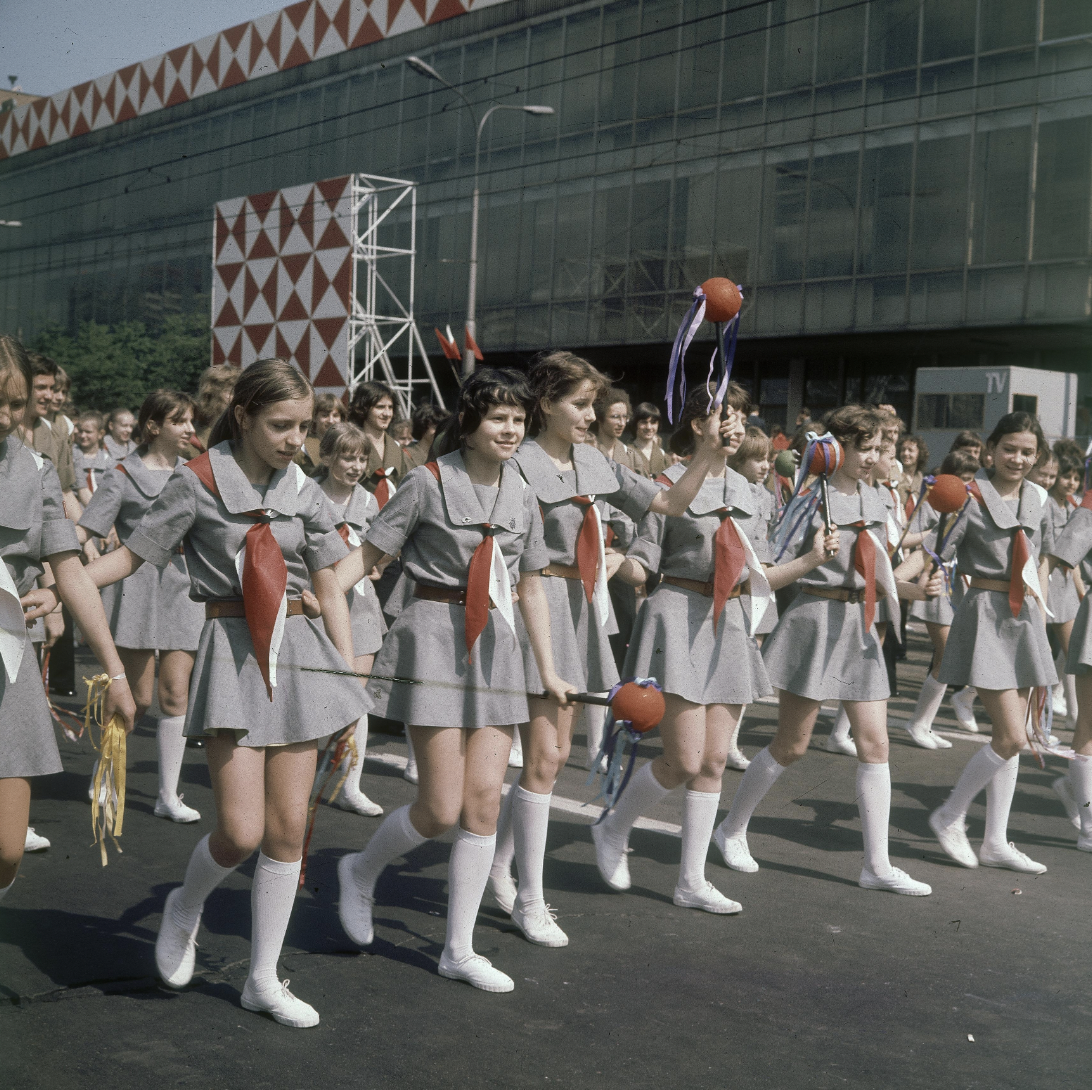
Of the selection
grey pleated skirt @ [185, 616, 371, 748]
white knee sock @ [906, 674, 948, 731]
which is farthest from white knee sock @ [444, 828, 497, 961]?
white knee sock @ [906, 674, 948, 731]

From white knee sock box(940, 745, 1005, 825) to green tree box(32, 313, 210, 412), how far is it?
70.6 ft

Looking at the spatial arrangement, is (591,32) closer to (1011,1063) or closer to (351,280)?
(351,280)

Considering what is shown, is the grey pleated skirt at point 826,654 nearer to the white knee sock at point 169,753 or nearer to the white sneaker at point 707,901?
the white sneaker at point 707,901

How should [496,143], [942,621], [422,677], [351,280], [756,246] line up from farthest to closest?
1. [496,143]
2. [756,246]
3. [351,280]
4. [942,621]
5. [422,677]

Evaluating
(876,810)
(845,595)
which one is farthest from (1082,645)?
(876,810)

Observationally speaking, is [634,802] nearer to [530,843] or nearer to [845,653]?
[530,843]

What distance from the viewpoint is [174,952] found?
12.6 ft

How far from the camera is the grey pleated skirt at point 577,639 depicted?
463cm

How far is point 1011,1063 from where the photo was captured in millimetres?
3561

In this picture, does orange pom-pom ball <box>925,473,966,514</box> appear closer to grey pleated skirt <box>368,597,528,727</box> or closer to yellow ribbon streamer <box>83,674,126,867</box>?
grey pleated skirt <box>368,597,528,727</box>

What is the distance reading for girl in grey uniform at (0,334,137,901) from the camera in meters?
3.19

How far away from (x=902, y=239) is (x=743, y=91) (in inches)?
165

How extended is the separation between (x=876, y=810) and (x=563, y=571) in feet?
5.23

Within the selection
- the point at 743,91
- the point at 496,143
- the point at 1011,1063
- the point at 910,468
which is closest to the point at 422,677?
the point at 1011,1063
